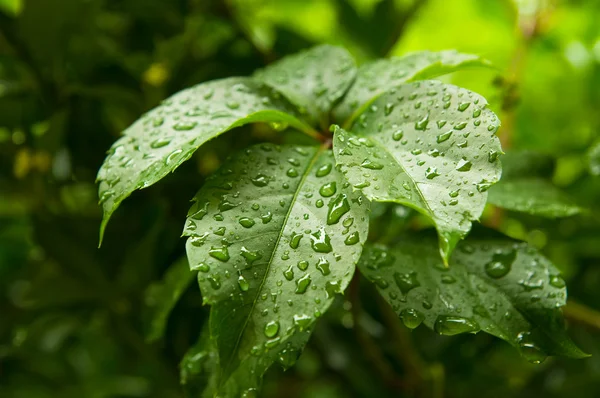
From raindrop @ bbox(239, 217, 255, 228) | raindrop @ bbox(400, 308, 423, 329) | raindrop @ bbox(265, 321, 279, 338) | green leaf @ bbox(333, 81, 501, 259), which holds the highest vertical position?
green leaf @ bbox(333, 81, 501, 259)

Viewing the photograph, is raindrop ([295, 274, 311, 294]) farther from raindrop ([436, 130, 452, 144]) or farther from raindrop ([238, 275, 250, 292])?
raindrop ([436, 130, 452, 144])

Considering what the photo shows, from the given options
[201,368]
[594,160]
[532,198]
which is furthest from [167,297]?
[594,160]

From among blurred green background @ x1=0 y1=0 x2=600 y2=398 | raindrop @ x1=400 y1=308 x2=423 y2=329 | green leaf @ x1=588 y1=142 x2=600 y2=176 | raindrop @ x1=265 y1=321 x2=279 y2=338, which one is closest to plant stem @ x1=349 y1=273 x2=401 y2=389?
blurred green background @ x1=0 y1=0 x2=600 y2=398

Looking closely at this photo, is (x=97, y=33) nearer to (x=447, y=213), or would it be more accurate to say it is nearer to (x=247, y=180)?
(x=247, y=180)

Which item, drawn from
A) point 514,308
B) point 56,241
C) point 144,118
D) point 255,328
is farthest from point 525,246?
point 56,241

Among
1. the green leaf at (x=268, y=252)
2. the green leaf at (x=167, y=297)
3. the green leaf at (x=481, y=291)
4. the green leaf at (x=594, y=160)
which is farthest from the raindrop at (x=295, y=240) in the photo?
the green leaf at (x=594, y=160)

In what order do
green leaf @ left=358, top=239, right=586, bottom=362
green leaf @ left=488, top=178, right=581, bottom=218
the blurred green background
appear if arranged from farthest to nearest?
1. the blurred green background
2. green leaf @ left=488, top=178, right=581, bottom=218
3. green leaf @ left=358, top=239, right=586, bottom=362

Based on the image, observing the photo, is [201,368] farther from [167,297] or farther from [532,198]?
[532,198]
